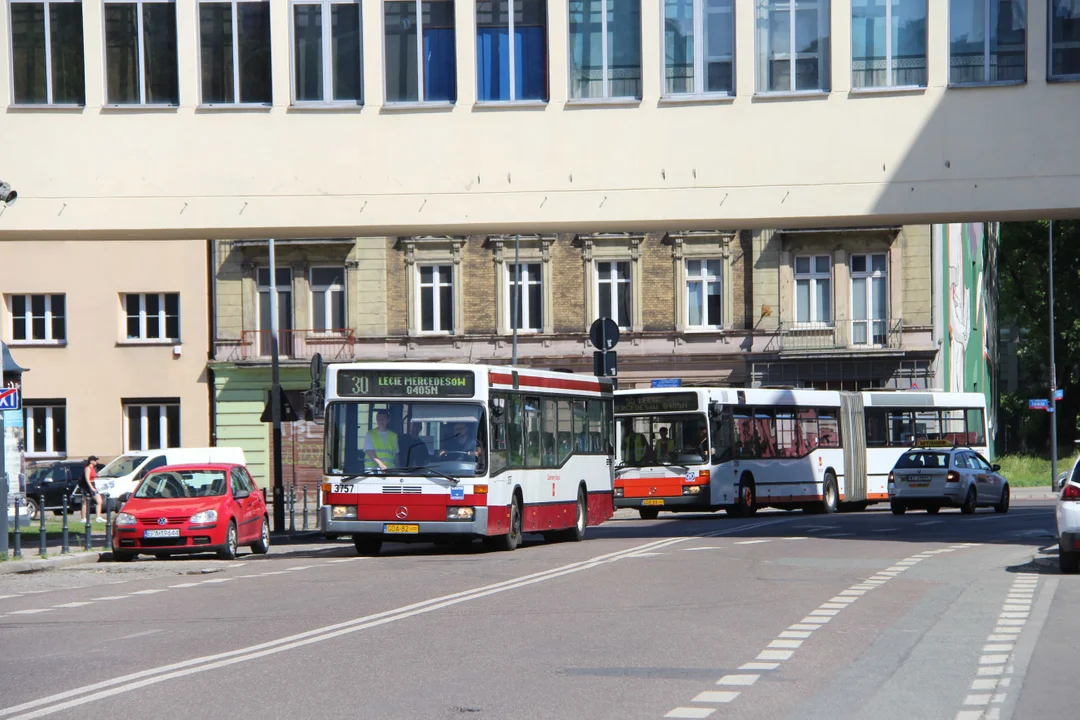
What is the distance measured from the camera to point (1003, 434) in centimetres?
8925

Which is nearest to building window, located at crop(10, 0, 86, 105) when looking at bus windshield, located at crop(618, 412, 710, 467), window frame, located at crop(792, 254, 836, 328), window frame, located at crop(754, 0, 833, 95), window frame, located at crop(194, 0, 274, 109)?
window frame, located at crop(194, 0, 274, 109)

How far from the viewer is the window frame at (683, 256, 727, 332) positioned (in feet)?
168

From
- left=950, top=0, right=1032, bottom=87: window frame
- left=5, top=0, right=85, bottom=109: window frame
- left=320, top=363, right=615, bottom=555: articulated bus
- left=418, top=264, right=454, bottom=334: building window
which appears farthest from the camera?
left=418, top=264, right=454, bottom=334: building window

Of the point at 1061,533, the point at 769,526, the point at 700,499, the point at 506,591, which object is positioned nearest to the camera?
the point at 506,591

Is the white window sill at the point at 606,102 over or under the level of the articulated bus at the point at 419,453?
over

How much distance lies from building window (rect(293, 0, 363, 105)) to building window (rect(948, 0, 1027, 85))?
865cm

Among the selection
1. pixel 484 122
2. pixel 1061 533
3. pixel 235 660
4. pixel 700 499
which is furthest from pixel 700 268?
pixel 235 660

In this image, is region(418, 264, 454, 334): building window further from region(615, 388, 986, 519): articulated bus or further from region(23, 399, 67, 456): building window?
region(615, 388, 986, 519): articulated bus

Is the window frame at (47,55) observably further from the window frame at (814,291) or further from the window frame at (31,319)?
the window frame at (814,291)

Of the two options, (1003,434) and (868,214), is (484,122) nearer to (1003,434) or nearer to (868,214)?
(868,214)

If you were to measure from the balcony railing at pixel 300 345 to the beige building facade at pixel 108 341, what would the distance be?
1137mm

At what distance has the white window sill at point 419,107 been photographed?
24.8 metres

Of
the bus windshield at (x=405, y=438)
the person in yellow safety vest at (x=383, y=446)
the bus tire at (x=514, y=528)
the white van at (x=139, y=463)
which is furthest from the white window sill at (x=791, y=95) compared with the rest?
the white van at (x=139, y=463)

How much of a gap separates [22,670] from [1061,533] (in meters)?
Answer: 11.6
